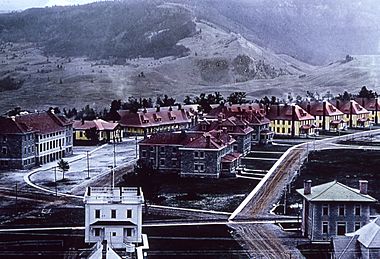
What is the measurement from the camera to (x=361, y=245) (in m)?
26.6

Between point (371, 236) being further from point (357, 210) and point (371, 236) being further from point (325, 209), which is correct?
point (357, 210)

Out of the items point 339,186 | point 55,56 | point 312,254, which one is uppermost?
point 55,56

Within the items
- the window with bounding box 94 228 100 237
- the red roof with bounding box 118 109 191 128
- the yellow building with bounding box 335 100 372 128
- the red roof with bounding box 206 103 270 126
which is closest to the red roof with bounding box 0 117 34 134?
the red roof with bounding box 206 103 270 126

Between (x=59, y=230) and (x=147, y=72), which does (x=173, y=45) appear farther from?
(x=59, y=230)

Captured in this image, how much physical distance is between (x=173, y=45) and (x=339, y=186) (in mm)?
160591

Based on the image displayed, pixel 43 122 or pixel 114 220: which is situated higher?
pixel 43 122

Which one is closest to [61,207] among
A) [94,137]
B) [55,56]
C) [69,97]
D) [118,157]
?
[118,157]

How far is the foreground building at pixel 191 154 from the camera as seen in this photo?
55.6 metres

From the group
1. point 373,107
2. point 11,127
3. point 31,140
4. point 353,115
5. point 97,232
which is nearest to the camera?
point 97,232

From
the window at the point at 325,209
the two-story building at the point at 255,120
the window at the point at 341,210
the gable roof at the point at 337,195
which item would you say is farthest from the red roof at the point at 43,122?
the window at the point at 341,210

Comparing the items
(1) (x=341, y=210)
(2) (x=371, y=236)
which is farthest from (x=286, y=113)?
(2) (x=371, y=236)

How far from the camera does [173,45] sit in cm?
19550

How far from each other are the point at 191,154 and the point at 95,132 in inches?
978

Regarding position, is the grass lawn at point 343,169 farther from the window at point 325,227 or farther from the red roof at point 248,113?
the red roof at point 248,113
